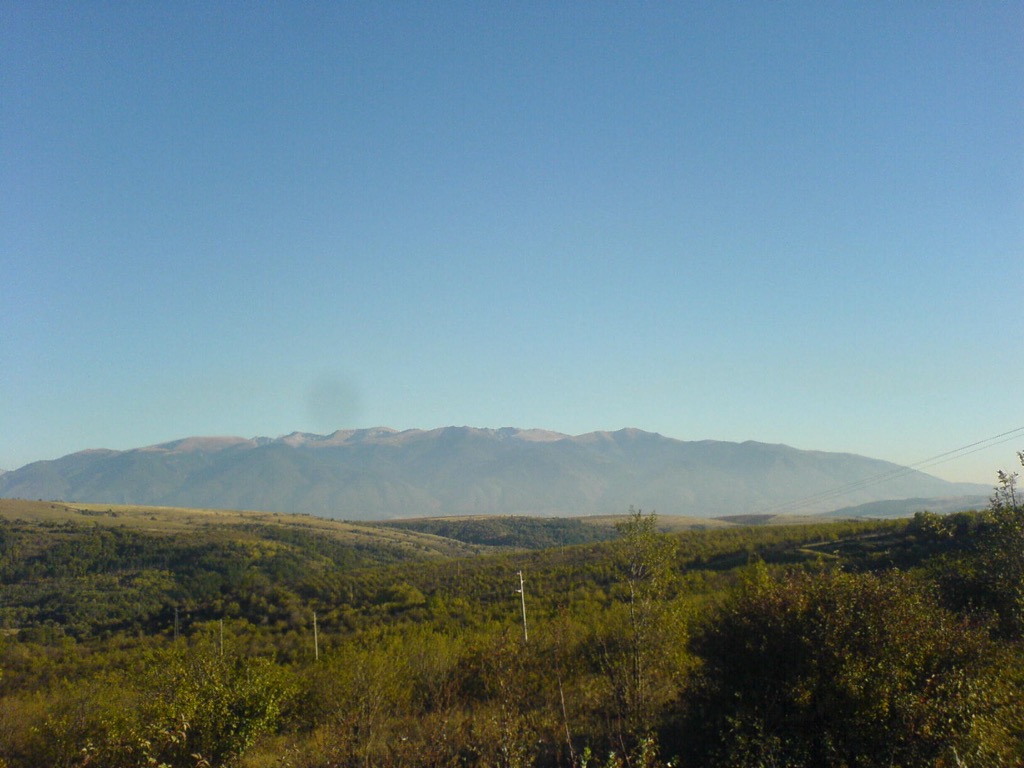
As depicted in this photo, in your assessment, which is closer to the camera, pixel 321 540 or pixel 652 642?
pixel 652 642

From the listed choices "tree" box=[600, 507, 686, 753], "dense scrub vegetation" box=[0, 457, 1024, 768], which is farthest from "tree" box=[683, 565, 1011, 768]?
"tree" box=[600, 507, 686, 753]

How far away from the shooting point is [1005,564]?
2352 cm

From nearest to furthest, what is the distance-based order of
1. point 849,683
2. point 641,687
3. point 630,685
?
point 849,683
point 641,687
point 630,685

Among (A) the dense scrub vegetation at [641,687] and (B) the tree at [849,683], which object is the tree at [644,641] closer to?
(A) the dense scrub vegetation at [641,687]

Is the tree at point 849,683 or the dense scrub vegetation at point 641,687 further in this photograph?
the dense scrub vegetation at point 641,687

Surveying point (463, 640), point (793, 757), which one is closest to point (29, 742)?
point (463, 640)

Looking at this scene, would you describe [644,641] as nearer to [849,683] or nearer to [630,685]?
[630,685]

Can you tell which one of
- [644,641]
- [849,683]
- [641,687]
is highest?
[849,683]

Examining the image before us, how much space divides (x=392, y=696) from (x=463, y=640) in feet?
41.3

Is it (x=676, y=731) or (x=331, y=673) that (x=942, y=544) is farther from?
(x=331, y=673)

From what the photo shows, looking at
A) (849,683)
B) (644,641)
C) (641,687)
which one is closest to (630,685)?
(641,687)

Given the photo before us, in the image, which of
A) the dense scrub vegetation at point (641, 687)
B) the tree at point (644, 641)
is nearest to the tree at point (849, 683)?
the dense scrub vegetation at point (641, 687)

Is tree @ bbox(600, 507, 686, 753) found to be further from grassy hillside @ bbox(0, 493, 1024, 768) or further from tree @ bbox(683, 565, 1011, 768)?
tree @ bbox(683, 565, 1011, 768)

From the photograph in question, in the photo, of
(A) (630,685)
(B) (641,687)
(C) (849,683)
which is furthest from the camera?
(A) (630,685)
